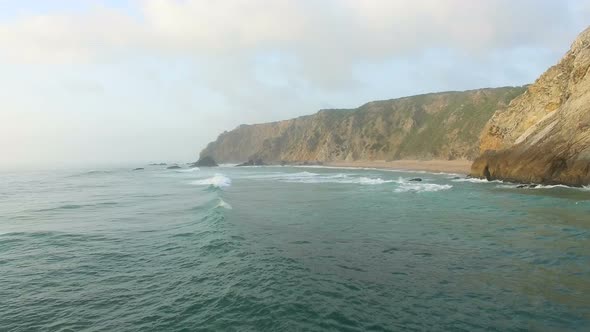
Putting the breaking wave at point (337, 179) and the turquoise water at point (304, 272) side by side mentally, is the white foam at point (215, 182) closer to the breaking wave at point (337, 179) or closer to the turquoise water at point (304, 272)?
the breaking wave at point (337, 179)

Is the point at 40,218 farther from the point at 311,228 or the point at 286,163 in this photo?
the point at 286,163

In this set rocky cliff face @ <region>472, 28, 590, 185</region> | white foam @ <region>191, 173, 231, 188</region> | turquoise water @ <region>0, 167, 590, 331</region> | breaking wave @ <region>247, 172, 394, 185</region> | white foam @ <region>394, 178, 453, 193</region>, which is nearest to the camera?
turquoise water @ <region>0, 167, 590, 331</region>

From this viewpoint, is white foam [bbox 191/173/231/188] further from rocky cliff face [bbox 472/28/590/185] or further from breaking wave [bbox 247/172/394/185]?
rocky cliff face [bbox 472/28/590/185]

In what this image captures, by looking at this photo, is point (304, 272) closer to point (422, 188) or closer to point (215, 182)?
point (422, 188)

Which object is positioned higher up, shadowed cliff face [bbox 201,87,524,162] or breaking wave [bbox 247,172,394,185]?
shadowed cliff face [bbox 201,87,524,162]

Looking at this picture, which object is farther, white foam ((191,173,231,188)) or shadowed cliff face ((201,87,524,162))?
shadowed cliff face ((201,87,524,162))

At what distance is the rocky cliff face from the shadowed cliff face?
33026mm

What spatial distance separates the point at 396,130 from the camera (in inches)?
4097

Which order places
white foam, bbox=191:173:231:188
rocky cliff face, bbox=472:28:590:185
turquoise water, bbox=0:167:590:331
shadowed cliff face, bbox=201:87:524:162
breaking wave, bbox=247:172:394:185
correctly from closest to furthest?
turquoise water, bbox=0:167:590:331
rocky cliff face, bbox=472:28:590:185
white foam, bbox=191:173:231:188
breaking wave, bbox=247:172:394:185
shadowed cliff face, bbox=201:87:524:162

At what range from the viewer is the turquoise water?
7.45 metres

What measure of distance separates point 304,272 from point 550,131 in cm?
3198

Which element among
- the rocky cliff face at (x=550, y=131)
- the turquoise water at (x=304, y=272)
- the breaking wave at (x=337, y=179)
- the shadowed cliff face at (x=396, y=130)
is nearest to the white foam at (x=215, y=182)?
the breaking wave at (x=337, y=179)

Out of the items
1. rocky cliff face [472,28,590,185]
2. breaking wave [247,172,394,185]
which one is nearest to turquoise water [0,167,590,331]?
rocky cliff face [472,28,590,185]

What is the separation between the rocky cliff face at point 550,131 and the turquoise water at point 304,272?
10905 millimetres
